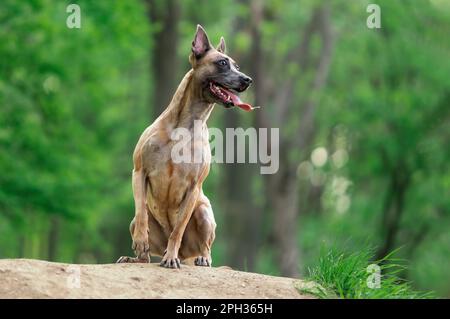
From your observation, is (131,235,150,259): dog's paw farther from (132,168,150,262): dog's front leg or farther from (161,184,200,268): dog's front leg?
(161,184,200,268): dog's front leg

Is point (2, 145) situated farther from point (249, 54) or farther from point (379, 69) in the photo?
point (379, 69)

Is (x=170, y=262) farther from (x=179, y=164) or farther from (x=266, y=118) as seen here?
(x=266, y=118)

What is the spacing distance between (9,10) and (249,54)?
8.72 metres

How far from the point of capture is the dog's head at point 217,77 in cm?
994

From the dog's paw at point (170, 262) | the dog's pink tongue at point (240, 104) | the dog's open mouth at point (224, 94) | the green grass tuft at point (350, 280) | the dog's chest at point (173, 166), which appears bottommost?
A: the green grass tuft at point (350, 280)

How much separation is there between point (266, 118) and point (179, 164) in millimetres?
16270

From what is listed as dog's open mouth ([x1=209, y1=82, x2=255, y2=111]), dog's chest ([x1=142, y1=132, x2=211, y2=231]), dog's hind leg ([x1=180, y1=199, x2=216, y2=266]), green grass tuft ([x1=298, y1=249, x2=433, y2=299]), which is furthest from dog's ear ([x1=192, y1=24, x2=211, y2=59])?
green grass tuft ([x1=298, y1=249, x2=433, y2=299])

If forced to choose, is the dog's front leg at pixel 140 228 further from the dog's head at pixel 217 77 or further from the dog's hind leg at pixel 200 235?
the dog's head at pixel 217 77

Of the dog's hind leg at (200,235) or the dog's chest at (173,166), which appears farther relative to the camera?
the dog's hind leg at (200,235)

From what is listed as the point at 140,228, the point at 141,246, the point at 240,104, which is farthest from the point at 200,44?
the point at 141,246

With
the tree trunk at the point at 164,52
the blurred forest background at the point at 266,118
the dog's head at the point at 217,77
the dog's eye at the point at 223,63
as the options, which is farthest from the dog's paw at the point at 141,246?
the tree trunk at the point at 164,52

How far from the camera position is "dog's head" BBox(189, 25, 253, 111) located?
994cm

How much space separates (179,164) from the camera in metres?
9.90

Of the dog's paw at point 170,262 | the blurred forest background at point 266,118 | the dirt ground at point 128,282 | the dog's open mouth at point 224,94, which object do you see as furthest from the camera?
the blurred forest background at point 266,118
